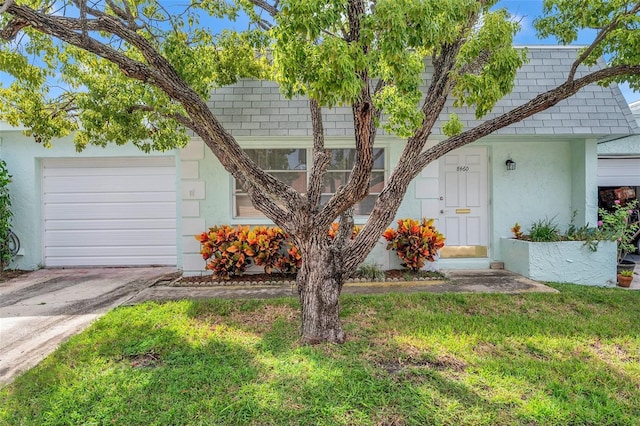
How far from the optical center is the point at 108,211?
7699 millimetres

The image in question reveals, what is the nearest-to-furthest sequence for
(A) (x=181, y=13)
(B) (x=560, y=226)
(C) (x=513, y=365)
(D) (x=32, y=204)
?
(C) (x=513, y=365)
(A) (x=181, y=13)
(B) (x=560, y=226)
(D) (x=32, y=204)

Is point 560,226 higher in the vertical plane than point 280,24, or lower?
lower

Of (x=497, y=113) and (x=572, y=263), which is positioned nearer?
(x=572, y=263)

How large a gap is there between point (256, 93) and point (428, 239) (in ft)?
13.6

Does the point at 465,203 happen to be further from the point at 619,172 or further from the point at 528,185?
the point at 619,172

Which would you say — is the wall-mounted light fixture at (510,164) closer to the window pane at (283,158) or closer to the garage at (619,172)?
the garage at (619,172)

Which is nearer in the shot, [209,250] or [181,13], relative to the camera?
[181,13]

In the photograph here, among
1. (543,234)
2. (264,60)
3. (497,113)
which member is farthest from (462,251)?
(264,60)

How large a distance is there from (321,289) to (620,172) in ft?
29.2

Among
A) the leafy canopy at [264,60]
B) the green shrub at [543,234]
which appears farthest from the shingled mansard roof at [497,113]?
the green shrub at [543,234]

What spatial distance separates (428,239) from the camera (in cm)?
616

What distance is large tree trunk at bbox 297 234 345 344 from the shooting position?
351 cm

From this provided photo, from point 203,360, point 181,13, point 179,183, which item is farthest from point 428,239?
point 181,13

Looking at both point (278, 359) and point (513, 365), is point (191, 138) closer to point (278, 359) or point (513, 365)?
point (278, 359)
